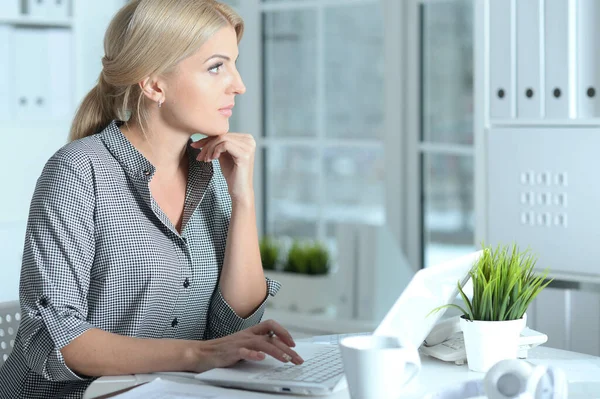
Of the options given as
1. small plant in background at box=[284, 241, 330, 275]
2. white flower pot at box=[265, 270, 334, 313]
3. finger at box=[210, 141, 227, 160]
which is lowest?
white flower pot at box=[265, 270, 334, 313]

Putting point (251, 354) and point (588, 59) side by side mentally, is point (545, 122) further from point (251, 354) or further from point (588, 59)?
point (251, 354)

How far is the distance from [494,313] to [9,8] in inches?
102

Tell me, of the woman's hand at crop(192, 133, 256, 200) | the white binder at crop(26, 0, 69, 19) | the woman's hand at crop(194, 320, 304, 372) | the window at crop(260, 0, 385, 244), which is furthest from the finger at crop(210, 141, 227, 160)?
the white binder at crop(26, 0, 69, 19)

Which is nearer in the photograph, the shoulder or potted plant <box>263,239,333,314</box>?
the shoulder

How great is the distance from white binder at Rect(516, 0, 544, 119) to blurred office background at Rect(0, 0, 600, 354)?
0.65 metres

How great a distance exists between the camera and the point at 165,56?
166 centimetres

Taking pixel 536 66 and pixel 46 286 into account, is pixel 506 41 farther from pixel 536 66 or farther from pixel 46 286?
pixel 46 286

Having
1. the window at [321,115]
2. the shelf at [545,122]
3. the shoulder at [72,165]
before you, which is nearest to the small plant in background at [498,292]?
the shoulder at [72,165]

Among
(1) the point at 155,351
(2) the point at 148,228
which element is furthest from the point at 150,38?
(1) the point at 155,351

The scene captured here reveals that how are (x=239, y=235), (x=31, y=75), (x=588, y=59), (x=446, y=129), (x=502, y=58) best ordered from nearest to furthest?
(x=239, y=235), (x=588, y=59), (x=502, y=58), (x=446, y=129), (x=31, y=75)

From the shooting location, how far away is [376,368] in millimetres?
1061

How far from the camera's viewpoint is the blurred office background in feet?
10.6

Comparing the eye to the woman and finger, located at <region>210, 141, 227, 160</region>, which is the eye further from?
finger, located at <region>210, 141, 227, 160</region>

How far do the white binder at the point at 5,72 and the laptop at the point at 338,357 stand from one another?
2262mm
